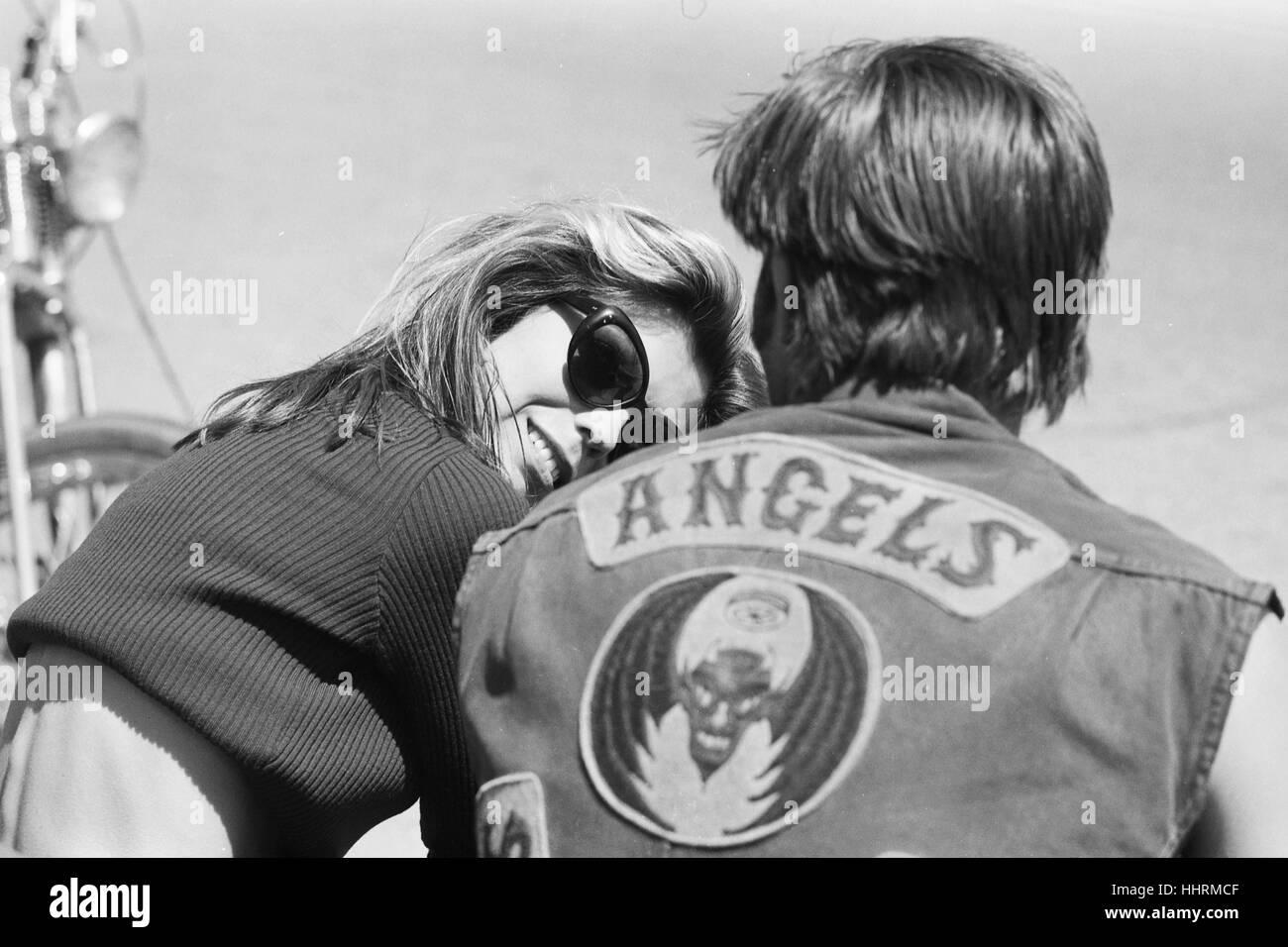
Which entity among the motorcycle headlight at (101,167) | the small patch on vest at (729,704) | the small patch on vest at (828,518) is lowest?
the small patch on vest at (729,704)

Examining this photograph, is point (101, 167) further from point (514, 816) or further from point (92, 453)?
point (514, 816)

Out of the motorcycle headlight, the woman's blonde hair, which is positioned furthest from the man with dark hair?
the motorcycle headlight

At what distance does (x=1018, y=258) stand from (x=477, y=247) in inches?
33.6

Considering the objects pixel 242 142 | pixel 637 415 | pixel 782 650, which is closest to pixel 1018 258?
pixel 782 650

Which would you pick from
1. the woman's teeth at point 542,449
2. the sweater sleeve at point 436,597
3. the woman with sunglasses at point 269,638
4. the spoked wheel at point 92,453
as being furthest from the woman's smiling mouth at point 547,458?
the spoked wheel at point 92,453

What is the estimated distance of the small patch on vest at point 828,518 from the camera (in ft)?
3.87

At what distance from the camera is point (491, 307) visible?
6.39 feet

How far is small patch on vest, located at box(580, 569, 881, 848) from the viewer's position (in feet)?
3.88

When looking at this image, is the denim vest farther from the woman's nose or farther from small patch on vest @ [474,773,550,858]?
the woman's nose

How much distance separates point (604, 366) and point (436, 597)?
1.51 ft

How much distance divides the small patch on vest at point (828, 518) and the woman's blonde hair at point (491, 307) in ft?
1.46

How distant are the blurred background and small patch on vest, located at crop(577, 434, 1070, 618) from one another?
3.50m

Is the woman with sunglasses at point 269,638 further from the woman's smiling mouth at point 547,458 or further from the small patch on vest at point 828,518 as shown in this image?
the small patch on vest at point 828,518
